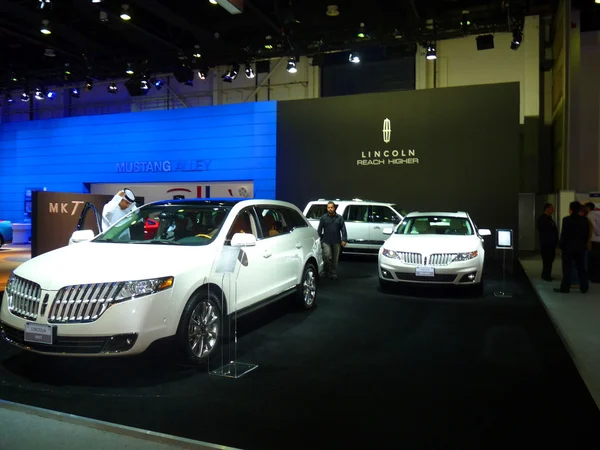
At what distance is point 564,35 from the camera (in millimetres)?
14141

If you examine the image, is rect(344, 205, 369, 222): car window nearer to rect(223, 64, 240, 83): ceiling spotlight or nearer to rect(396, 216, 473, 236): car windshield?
rect(396, 216, 473, 236): car windshield

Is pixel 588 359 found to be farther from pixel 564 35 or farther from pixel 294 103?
pixel 294 103

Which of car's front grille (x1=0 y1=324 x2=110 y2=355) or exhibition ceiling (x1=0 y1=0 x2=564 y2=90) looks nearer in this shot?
car's front grille (x1=0 y1=324 x2=110 y2=355)

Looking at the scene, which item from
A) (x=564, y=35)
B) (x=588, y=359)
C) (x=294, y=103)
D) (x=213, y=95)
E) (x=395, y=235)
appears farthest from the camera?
(x=213, y=95)

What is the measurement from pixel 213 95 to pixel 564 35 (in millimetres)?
13908

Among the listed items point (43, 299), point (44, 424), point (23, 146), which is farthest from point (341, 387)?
point (23, 146)

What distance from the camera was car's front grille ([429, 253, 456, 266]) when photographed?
7914mm

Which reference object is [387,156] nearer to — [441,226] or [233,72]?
[233,72]

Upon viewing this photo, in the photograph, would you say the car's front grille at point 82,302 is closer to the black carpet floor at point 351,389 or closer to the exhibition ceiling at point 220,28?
the black carpet floor at point 351,389

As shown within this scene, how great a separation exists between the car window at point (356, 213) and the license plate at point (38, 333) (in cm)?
1027

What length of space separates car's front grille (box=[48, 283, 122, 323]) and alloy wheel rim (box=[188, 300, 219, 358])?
2.59 feet

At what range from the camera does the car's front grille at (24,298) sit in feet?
13.2

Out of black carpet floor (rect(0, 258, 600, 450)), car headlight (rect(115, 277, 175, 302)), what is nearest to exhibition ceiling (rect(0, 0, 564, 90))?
black carpet floor (rect(0, 258, 600, 450))

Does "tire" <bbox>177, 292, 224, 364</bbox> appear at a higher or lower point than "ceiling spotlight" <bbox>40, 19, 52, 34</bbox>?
lower
